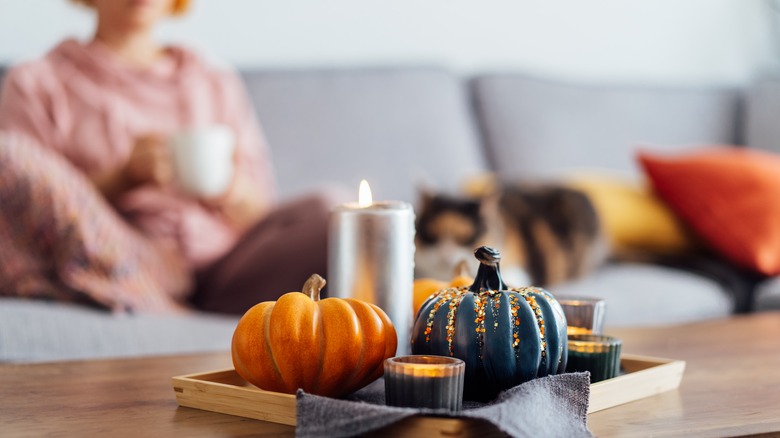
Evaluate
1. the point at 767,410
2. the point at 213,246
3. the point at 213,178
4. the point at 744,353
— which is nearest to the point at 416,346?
the point at 767,410

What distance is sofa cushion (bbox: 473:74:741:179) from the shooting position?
2389mm

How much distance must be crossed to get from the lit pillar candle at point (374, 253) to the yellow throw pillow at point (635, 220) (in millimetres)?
1557

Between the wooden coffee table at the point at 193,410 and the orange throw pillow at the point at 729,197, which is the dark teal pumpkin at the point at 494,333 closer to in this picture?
the wooden coffee table at the point at 193,410

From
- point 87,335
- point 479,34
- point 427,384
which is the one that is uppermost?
point 479,34

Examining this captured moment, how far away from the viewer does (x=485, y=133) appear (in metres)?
2.43

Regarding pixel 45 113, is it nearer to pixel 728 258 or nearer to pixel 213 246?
pixel 213 246

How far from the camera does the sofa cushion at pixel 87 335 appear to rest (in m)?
1.17

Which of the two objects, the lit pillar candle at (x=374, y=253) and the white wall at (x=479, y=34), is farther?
the white wall at (x=479, y=34)

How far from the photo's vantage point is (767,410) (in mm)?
705

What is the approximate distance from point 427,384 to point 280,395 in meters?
0.12

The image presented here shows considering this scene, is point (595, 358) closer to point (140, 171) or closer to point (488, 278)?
point (488, 278)

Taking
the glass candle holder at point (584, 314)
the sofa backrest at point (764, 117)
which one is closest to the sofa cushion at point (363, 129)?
the sofa backrest at point (764, 117)

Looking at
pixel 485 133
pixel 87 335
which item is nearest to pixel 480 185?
pixel 485 133

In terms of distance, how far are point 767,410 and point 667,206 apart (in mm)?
1609
